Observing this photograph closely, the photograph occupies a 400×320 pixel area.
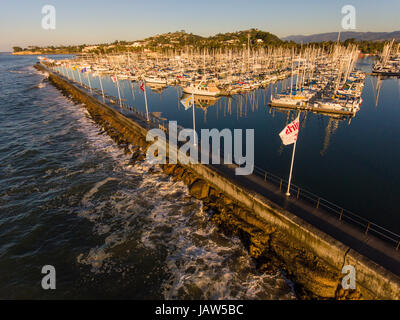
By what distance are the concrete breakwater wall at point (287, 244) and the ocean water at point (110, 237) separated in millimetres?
935

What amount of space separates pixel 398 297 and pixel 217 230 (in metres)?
11.0

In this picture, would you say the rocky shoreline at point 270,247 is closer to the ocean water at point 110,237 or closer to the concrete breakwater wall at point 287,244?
the concrete breakwater wall at point 287,244

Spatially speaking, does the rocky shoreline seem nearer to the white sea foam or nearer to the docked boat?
the white sea foam

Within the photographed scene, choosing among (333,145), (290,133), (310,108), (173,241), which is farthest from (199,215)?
(310,108)

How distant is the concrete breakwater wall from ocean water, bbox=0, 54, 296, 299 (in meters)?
0.94

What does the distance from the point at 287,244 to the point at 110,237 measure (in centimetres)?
1357

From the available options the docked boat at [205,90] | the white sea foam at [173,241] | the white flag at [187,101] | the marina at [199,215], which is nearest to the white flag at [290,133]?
the marina at [199,215]

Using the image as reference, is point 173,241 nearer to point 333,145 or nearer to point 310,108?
point 333,145

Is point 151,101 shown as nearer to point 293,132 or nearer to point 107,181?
point 107,181

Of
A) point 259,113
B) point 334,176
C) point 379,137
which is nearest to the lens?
point 334,176

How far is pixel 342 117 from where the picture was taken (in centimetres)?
4522

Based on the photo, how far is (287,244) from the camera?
48.6ft

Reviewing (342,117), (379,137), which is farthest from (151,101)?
(379,137)
